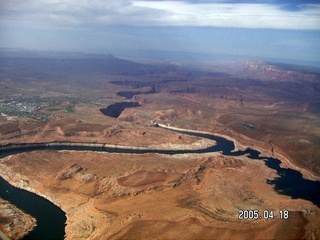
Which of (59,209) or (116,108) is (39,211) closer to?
(59,209)

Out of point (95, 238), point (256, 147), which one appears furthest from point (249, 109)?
point (95, 238)

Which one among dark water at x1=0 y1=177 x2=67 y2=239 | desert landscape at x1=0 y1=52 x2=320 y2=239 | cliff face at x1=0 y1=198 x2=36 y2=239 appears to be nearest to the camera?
cliff face at x1=0 y1=198 x2=36 y2=239

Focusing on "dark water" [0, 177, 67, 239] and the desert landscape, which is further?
"dark water" [0, 177, 67, 239]

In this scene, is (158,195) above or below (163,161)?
below

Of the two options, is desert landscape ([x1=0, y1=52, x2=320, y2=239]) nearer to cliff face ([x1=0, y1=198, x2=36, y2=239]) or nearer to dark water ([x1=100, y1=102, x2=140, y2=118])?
cliff face ([x1=0, y1=198, x2=36, y2=239])
